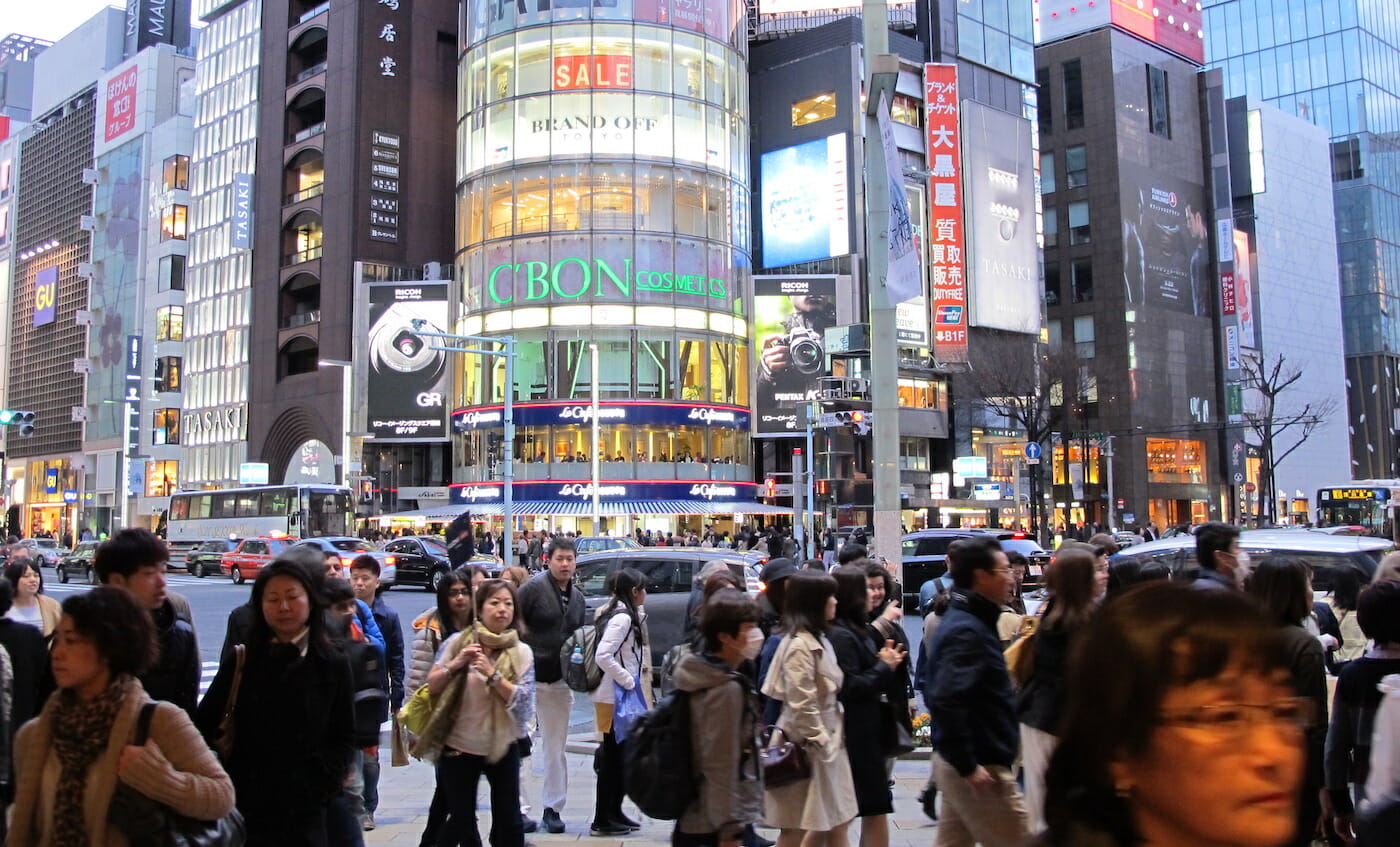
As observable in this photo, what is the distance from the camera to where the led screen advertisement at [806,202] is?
220 feet

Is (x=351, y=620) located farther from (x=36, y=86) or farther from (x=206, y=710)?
(x=36, y=86)

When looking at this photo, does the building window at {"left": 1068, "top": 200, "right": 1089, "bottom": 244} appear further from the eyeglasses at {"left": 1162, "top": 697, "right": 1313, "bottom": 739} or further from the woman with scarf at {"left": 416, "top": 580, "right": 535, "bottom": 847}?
the eyeglasses at {"left": 1162, "top": 697, "right": 1313, "bottom": 739}

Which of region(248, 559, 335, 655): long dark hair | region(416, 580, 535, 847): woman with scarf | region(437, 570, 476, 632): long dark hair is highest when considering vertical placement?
region(248, 559, 335, 655): long dark hair

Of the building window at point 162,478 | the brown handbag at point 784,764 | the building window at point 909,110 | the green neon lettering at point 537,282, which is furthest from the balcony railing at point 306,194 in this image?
the brown handbag at point 784,764

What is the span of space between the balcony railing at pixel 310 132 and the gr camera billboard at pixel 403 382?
49.8 ft

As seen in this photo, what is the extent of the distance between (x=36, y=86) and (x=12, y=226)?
47.6ft

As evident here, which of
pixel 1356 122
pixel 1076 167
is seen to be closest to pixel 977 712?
pixel 1076 167

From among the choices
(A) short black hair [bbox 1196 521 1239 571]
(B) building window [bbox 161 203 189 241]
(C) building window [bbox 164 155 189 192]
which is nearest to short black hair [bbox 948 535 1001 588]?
(A) short black hair [bbox 1196 521 1239 571]

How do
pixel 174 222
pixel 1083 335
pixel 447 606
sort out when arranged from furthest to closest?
pixel 174 222
pixel 1083 335
pixel 447 606

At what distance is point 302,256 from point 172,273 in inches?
701

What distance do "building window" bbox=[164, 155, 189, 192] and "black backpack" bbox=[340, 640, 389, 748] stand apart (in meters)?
86.4

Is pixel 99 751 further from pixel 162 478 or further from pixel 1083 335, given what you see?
pixel 162 478

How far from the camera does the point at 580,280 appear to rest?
5816 cm

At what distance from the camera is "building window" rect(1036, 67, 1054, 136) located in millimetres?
82188
